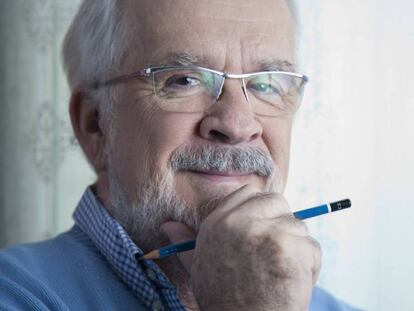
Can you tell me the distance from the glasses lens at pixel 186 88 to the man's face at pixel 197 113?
0.02 meters

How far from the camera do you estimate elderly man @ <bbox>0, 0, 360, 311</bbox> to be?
4.27 ft

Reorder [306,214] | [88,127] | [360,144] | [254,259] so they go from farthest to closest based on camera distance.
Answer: [360,144] → [88,127] → [306,214] → [254,259]

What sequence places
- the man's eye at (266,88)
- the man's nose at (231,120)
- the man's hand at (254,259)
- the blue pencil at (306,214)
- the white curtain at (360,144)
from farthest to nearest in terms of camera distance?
1. the white curtain at (360,144)
2. the man's eye at (266,88)
3. the man's nose at (231,120)
4. the blue pencil at (306,214)
5. the man's hand at (254,259)

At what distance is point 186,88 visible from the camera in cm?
Answer: 136

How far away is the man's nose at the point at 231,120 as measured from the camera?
129 cm

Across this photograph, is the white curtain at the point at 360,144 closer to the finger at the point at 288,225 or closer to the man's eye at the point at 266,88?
the man's eye at the point at 266,88

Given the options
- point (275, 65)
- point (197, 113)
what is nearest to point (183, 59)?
point (197, 113)

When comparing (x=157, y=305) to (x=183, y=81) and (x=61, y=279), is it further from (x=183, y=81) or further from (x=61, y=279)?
(x=183, y=81)

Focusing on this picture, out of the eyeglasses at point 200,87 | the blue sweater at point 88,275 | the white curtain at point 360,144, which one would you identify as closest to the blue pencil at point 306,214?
the blue sweater at point 88,275

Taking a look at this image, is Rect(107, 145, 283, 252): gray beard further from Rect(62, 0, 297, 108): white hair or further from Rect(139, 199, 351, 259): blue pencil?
Rect(62, 0, 297, 108): white hair

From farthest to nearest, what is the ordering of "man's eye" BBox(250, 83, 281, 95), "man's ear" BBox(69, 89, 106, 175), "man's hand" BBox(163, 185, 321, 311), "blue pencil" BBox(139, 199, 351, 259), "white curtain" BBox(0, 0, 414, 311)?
"white curtain" BBox(0, 0, 414, 311)
"man's ear" BBox(69, 89, 106, 175)
"man's eye" BBox(250, 83, 281, 95)
"blue pencil" BBox(139, 199, 351, 259)
"man's hand" BBox(163, 185, 321, 311)

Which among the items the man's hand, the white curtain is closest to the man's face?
the man's hand

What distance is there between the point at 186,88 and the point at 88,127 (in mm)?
335

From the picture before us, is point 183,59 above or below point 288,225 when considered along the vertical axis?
above
